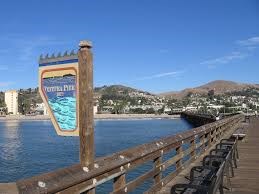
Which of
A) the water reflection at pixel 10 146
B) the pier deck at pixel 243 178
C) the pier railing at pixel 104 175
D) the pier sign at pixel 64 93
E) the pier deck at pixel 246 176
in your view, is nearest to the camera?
the pier railing at pixel 104 175

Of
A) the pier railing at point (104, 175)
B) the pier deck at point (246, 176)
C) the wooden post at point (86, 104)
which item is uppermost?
the wooden post at point (86, 104)

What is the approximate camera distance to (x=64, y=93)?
4.73 meters

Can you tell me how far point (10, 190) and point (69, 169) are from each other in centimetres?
131

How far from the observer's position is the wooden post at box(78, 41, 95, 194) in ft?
15.7

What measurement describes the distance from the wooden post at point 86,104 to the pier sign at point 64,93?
57 mm

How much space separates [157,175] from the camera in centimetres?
843

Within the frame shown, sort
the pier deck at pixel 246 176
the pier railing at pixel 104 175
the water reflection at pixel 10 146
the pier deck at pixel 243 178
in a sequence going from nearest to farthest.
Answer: the pier railing at pixel 104 175 → the pier deck at pixel 243 178 → the pier deck at pixel 246 176 → the water reflection at pixel 10 146

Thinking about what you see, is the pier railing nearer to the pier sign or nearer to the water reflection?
the pier sign

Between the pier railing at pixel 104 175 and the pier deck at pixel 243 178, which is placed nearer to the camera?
the pier railing at pixel 104 175

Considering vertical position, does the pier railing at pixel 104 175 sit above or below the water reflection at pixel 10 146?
above

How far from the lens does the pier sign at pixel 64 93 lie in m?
4.74

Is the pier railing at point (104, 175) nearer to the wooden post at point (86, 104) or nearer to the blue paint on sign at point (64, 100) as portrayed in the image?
the wooden post at point (86, 104)

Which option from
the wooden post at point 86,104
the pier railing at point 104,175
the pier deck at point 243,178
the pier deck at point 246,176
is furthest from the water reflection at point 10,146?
the wooden post at point 86,104

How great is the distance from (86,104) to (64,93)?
0.89 feet
